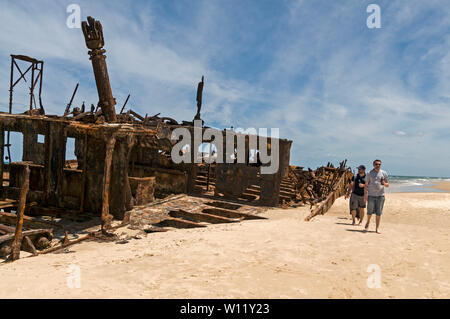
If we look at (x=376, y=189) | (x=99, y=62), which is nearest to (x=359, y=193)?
(x=376, y=189)

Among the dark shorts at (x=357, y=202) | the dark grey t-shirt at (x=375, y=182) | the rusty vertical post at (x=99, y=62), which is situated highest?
the rusty vertical post at (x=99, y=62)

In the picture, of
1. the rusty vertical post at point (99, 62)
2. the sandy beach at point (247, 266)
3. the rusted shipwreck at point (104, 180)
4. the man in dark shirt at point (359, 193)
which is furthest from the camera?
the rusty vertical post at point (99, 62)

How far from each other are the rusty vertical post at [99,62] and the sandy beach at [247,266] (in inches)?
236

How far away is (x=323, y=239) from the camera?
6.95 meters

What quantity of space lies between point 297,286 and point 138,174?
1216 cm

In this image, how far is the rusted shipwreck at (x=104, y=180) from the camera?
8.00 metres

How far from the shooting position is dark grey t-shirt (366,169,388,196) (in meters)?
8.09

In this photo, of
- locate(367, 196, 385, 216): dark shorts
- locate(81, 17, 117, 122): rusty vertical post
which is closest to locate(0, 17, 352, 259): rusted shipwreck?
locate(81, 17, 117, 122): rusty vertical post

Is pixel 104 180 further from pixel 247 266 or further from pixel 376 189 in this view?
pixel 376 189

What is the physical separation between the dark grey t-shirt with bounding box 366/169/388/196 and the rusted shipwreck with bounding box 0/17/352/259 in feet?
9.11

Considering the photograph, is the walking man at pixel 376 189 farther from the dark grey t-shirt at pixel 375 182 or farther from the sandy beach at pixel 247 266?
the sandy beach at pixel 247 266

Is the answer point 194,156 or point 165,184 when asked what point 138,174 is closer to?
point 165,184

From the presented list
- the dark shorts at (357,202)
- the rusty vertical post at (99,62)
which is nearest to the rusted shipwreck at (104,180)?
the rusty vertical post at (99,62)

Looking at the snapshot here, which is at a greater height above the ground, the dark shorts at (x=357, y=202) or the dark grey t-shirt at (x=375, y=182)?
the dark grey t-shirt at (x=375, y=182)
